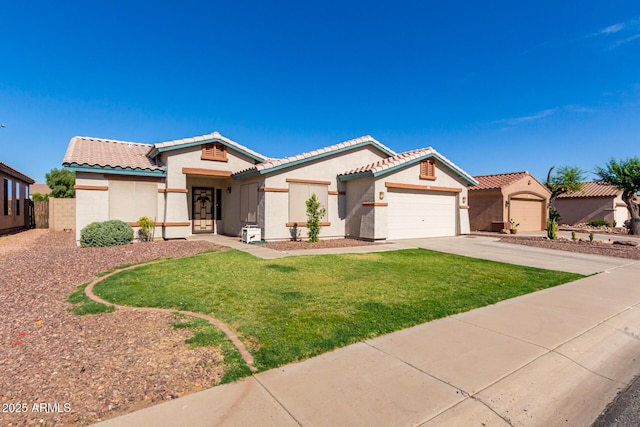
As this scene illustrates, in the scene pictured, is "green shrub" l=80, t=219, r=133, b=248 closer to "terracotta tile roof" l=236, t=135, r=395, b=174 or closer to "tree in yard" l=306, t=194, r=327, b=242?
"terracotta tile roof" l=236, t=135, r=395, b=174

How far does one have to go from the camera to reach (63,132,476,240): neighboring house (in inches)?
556

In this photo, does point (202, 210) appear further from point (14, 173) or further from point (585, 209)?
point (585, 209)

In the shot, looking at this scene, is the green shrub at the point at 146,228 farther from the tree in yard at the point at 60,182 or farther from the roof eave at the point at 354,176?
the tree in yard at the point at 60,182

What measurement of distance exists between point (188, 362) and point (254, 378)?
32.1 inches

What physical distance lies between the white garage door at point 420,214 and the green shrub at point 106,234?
36.5ft

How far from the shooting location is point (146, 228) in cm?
1431

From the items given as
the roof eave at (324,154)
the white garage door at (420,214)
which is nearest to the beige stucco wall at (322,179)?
the roof eave at (324,154)

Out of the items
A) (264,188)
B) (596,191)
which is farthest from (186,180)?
(596,191)

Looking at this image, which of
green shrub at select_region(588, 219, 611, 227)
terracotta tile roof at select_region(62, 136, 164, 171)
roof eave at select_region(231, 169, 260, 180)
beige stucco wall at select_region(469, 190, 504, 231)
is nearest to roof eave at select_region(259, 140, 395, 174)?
A: roof eave at select_region(231, 169, 260, 180)

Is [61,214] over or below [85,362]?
over

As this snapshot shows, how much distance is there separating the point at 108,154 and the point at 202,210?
4793mm

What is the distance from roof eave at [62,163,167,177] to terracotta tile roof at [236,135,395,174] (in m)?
3.50

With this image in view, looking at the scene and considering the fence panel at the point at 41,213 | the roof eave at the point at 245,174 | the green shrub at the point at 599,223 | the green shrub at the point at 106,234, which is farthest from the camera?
the green shrub at the point at 599,223

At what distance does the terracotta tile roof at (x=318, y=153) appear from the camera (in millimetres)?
14312
